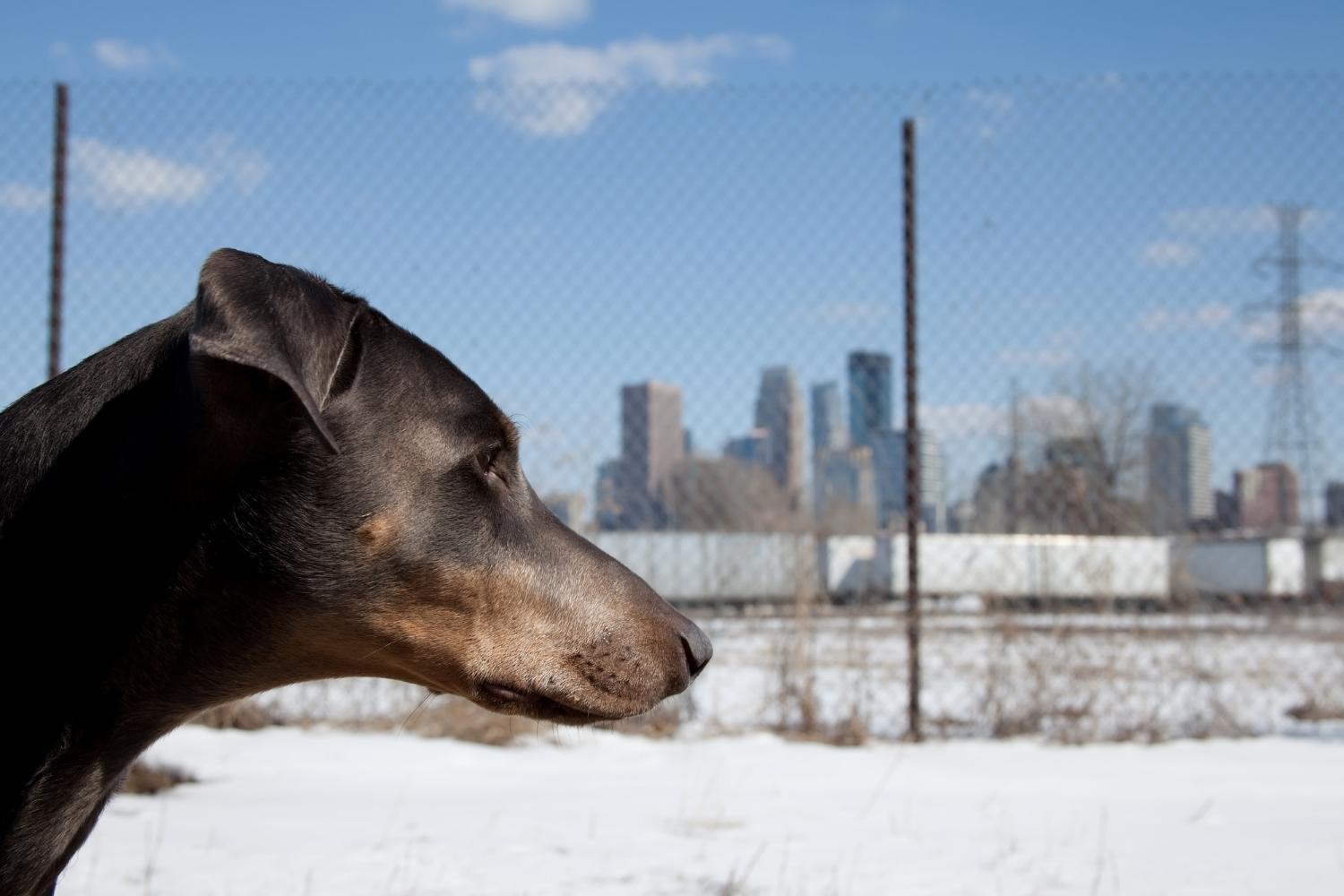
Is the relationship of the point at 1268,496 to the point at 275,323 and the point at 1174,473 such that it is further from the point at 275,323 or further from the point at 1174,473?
the point at 275,323

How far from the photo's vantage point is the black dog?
6.47 feet

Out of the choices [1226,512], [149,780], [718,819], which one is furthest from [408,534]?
[1226,512]

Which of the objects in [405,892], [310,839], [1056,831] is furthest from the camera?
A: [1056,831]

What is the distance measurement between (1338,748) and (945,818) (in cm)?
282

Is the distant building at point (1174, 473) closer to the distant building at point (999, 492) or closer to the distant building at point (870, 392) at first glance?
the distant building at point (999, 492)

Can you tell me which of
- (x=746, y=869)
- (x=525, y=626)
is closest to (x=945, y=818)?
(x=746, y=869)

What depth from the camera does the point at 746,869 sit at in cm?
358

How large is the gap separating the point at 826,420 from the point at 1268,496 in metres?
3.79

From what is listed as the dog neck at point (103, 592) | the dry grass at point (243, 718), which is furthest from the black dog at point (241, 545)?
the dry grass at point (243, 718)

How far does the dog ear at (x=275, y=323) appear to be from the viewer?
1.69 m

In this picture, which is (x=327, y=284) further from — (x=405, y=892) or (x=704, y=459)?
(x=704, y=459)

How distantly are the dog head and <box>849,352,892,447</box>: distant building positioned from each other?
4.68m

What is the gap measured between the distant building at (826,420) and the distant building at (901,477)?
11.7 inches

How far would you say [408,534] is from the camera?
2.14 meters
